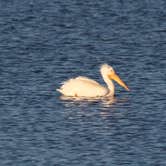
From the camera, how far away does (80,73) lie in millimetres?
32250

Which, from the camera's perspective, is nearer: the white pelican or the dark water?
the dark water

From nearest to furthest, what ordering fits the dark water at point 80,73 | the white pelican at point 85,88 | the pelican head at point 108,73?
the dark water at point 80,73
the white pelican at point 85,88
the pelican head at point 108,73

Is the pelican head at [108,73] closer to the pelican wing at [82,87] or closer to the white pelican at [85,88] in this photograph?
the white pelican at [85,88]

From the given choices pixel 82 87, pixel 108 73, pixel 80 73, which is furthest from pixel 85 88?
pixel 80 73

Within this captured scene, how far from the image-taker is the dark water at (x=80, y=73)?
2502 cm

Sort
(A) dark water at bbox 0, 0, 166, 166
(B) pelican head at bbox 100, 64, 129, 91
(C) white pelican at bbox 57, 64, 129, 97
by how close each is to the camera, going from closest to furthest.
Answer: (A) dark water at bbox 0, 0, 166, 166, (C) white pelican at bbox 57, 64, 129, 97, (B) pelican head at bbox 100, 64, 129, 91

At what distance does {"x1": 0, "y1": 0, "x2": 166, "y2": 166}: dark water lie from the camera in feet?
82.1

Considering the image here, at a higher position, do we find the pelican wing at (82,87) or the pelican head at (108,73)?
the pelican head at (108,73)

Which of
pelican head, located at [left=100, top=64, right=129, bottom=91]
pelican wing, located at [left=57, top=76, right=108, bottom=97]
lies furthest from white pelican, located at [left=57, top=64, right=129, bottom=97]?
pelican head, located at [left=100, top=64, right=129, bottom=91]

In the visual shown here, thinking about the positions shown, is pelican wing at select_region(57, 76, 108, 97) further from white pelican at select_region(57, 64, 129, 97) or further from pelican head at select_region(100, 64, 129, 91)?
pelican head at select_region(100, 64, 129, 91)

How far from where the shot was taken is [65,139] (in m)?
25.9

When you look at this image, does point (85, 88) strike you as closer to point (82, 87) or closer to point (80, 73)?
point (82, 87)

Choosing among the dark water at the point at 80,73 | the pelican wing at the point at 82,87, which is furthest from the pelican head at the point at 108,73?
the pelican wing at the point at 82,87

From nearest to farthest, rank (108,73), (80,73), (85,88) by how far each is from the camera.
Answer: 1. (85,88)
2. (108,73)
3. (80,73)
